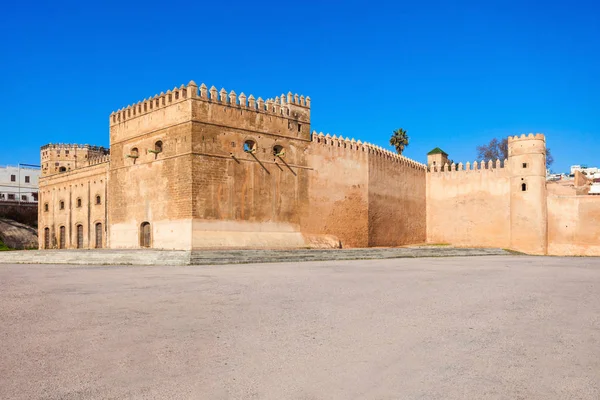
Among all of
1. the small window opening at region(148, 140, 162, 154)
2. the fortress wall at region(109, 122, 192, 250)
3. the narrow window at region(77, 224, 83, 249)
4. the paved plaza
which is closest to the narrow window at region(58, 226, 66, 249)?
the narrow window at region(77, 224, 83, 249)

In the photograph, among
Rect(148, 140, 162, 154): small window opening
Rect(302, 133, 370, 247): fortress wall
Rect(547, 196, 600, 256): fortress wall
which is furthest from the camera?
Rect(547, 196, 600, 256): fortress wall

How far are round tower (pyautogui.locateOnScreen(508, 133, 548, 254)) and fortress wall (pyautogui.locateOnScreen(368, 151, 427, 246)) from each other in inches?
205

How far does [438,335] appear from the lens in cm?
608

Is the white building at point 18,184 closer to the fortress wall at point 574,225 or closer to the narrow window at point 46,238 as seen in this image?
the narrow window at point 46,238

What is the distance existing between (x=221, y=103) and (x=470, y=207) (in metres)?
16.8

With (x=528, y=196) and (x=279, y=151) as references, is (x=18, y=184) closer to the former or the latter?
(x=279, y=151)

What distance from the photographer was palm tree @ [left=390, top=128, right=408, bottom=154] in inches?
1641

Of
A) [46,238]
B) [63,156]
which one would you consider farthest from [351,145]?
[63,156]

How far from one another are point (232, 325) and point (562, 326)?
13.2 ft

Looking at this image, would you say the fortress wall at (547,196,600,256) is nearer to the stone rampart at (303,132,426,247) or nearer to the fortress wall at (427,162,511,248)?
the fortress wall at (427,162,511,248)

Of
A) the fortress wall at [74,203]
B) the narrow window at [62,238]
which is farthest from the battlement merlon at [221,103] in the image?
the narrow window at [62,238]

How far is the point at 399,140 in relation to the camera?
4175 cm

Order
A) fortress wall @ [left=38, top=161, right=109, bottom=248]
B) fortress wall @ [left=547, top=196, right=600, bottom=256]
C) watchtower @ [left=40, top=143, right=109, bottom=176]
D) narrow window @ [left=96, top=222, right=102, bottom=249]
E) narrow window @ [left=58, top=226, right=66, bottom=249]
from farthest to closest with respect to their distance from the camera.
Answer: watchtower @ [left=40, top=143, right=109, bottom=176]
narrow window @ [left=58, top=226, right=66, bottom=249]
fortress wall @ [left=547, top=196, right=600, bottom=256]
narrow window @ [left=96, top=222, right=102, bottom=249]
fortress wall @ [left=38, top=161, right=109, bottom=248]

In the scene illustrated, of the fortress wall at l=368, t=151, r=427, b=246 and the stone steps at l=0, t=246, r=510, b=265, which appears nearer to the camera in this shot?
the stone steps at l=0, t=246, r=510, b=265
